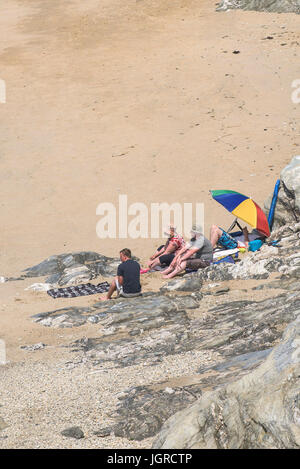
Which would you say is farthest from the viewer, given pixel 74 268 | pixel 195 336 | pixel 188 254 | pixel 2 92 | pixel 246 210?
pixel 2 92

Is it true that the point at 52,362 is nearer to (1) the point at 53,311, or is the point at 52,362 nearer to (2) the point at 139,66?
(1) the point at 53,311

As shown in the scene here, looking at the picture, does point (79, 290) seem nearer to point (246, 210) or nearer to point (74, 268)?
point (74, 268)

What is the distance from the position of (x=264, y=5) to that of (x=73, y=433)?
2486cm

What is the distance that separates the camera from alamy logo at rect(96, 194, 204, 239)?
16844 mm

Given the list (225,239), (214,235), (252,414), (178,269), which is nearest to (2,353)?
(178,269)

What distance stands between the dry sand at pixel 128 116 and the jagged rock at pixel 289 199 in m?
2.68

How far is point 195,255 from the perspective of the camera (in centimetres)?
1305

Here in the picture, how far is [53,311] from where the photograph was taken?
1172cm

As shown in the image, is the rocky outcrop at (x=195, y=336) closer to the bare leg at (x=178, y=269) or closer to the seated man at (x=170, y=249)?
the bare leg at (x=178, y=269)

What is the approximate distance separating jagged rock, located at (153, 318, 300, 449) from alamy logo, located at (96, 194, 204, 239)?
10.7 m

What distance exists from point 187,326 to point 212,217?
7.41 m

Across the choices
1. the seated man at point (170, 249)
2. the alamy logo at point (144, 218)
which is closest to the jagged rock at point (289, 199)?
the seated man at point (170, 249)

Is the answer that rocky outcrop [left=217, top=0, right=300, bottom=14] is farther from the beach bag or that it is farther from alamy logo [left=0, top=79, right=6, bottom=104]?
the beach bag

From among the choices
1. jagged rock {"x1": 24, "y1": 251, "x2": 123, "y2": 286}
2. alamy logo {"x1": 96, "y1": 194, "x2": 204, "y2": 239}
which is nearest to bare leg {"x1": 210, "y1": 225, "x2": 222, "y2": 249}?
jagged rock {"x1": 24, "y1": 251, "x2": 123, "y2": 286}
